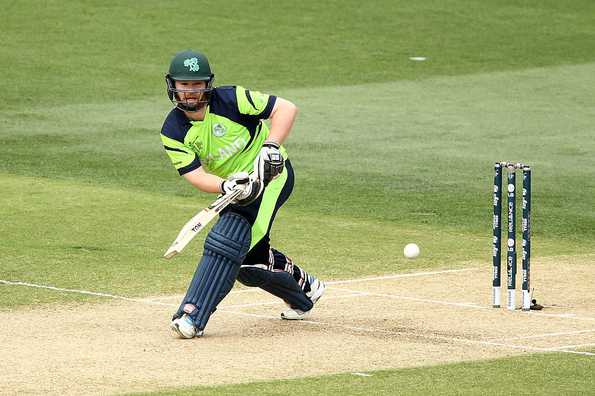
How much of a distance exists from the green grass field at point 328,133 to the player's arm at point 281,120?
189 centimetres

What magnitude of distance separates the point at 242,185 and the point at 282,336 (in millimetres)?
958

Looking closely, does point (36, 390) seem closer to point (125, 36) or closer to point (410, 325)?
point (410, 325)

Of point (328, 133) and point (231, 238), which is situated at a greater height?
point (231, 238)

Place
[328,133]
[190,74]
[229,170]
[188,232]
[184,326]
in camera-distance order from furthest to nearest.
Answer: [328,133] < [229,170] < [190,74] < [188,232] < [184,326]

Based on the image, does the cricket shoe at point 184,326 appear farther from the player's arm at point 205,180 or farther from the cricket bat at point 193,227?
the player's arm at point 205,180

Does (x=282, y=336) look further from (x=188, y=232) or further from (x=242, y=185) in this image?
(x=242, y=185)

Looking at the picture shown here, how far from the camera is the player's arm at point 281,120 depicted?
8688 mm

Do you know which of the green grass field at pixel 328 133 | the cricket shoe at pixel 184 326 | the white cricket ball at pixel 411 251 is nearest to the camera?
the cricket shoe at pixel 184 326

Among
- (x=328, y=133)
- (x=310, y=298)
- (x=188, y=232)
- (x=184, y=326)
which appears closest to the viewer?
(x=184, y=326)

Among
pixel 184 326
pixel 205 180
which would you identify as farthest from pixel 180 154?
pixel 184 326

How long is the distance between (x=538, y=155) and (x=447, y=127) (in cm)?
225

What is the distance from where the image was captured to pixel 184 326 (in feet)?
27.5

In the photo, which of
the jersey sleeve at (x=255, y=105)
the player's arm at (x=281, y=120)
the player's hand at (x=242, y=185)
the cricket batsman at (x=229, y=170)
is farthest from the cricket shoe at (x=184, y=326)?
the jersey sleeve at (x=255, y=105)

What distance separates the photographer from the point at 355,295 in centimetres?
995
